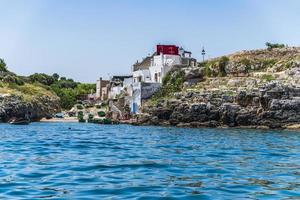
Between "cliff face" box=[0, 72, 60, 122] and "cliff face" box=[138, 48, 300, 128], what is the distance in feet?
110

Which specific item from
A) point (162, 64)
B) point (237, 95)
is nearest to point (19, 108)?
point (162, 64)

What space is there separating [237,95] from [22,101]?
56.4 m

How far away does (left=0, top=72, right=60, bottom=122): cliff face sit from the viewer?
107 meters

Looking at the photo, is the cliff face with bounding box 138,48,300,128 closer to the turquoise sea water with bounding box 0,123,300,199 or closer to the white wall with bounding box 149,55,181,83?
the white wall with bounding box 149,55,181,83

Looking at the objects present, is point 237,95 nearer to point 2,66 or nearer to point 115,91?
point 115,91

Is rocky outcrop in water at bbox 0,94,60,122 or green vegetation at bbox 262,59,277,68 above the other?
green vegetation at bbox 262,59,277,68

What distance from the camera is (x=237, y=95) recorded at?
7594 cm

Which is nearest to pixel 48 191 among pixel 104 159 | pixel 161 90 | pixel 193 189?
pixel 193 189

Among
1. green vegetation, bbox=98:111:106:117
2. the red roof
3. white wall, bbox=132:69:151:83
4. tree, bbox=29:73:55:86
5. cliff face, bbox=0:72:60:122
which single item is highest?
the red roof

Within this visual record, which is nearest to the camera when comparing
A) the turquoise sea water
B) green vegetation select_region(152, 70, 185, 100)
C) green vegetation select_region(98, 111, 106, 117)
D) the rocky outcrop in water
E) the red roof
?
the turquoise sea water

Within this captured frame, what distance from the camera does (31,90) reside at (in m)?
142

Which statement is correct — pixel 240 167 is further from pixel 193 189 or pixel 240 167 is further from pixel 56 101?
pixel 56 101

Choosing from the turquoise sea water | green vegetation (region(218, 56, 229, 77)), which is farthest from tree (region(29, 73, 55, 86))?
the turquoise sea water

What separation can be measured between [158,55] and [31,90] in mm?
46631
